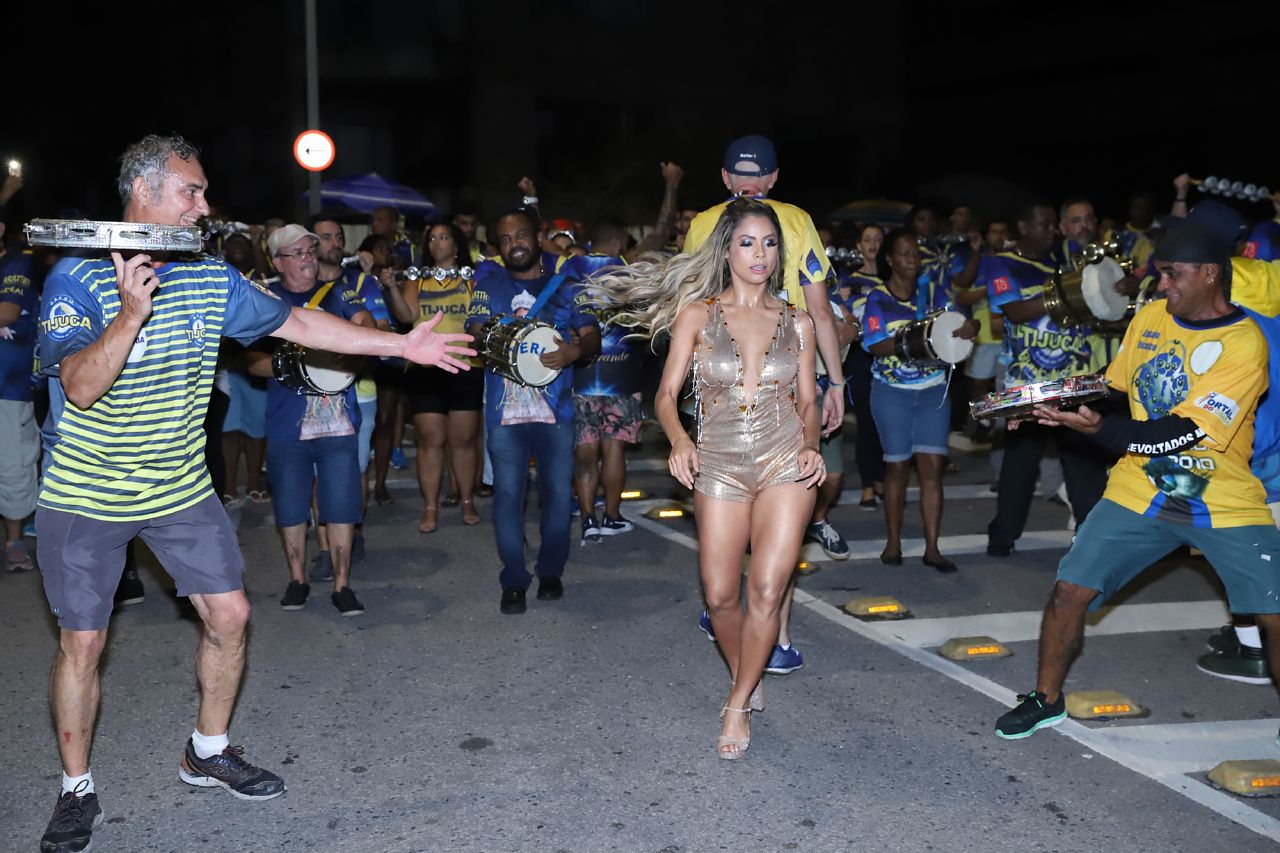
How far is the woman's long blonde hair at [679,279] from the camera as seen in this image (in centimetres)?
557

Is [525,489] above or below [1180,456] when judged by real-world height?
below

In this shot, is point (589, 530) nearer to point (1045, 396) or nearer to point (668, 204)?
point (668, 204)

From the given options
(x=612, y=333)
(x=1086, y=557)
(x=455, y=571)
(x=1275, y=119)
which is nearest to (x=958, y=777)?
(x=1086, y=557)

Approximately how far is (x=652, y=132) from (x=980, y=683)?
102 ft

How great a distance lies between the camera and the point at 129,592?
25.6 feet

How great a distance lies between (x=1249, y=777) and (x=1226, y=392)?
149 centimetres

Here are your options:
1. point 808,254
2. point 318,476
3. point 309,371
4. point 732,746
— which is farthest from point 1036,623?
point 309,371

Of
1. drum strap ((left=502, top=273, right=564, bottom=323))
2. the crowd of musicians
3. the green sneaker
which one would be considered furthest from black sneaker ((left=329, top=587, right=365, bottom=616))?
the green sneaker

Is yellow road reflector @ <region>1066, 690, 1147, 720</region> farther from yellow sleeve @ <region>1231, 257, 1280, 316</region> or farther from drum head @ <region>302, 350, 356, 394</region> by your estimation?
drum head @ <region>302, 350, 356, 394</region>

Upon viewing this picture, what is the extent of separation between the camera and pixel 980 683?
6336 millimetres

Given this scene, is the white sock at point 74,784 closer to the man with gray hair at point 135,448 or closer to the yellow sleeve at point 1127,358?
the man with gray hair at point 135,448

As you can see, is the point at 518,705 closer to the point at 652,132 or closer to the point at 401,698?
the point at 401,698

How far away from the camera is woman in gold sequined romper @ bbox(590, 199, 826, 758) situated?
212 inches

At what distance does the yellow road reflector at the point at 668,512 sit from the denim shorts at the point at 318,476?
3.10 meters
